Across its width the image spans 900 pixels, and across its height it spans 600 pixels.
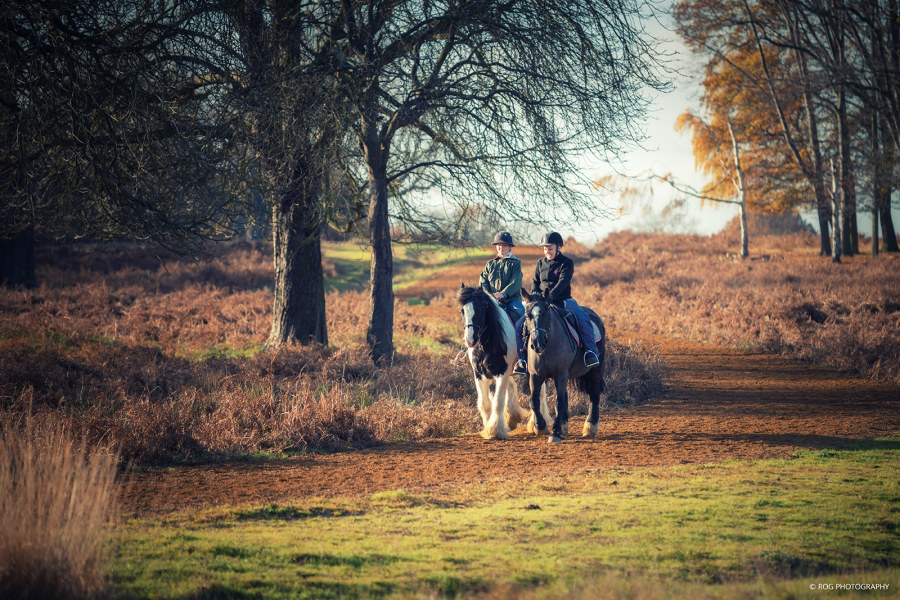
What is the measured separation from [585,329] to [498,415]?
1.87 meters

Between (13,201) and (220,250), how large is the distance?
81.2ft

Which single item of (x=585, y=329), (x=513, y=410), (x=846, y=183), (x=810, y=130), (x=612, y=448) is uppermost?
(x=810, y=130)

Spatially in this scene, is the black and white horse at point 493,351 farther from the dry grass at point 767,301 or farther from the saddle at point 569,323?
the dry grass at point 767,301

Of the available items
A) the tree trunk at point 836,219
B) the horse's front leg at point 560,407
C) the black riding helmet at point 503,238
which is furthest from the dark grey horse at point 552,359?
the tree trunk at point 836,219

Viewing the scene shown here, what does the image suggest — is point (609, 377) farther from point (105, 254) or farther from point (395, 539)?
point (105, 254)

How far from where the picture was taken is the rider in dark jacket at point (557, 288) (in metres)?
9.15

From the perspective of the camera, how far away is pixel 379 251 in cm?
1378

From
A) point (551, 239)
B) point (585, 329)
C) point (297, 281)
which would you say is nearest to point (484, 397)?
point (585, 329)

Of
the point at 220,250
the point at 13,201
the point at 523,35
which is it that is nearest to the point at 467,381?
the point at 523,35

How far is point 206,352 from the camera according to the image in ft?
51.4

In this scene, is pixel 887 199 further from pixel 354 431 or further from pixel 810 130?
pixel 354 431

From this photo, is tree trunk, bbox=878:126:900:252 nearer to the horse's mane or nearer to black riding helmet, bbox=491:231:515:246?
black riding helmet, bbox=491:231:515:246

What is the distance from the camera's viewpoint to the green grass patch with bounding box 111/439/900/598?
3771 millimetres

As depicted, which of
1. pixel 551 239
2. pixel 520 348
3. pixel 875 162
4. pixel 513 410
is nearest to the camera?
pixel 551 239
